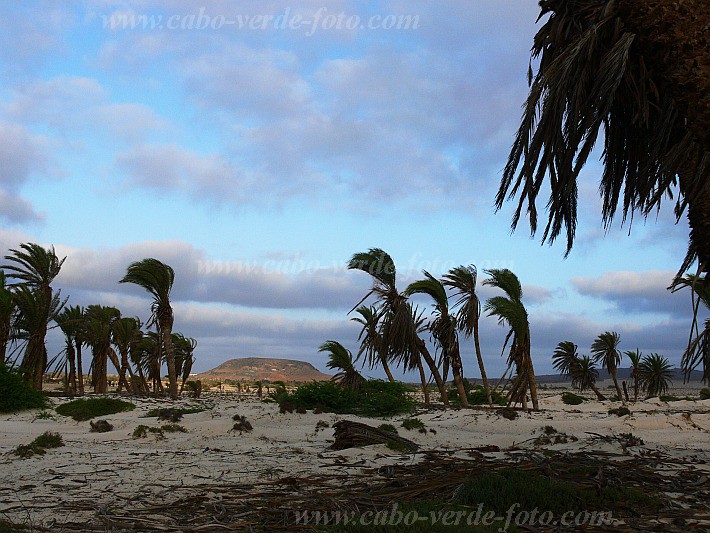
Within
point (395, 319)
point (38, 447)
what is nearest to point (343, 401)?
point (395, 319)

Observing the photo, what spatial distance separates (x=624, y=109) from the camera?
6965 millimetres

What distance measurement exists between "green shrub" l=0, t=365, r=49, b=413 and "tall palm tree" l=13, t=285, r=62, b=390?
4.92m

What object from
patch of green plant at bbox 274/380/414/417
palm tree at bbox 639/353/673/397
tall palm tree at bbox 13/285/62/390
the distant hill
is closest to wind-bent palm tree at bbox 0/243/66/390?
tall palm tree at bbox 13/285/62/390

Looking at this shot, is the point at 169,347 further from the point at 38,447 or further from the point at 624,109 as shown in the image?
the point at 624,109

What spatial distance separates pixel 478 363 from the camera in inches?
850

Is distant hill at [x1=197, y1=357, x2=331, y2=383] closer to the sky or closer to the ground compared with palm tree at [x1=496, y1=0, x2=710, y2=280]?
closer to the ground

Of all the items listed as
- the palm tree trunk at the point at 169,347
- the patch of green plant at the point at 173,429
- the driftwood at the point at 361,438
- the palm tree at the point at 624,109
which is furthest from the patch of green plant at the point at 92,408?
the palm tree at the point at 624,109

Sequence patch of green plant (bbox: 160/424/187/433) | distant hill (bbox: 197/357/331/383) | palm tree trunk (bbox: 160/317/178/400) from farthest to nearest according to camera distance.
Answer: distant hill (bbox: 197/357/331/383) → palm tree trunk (bbox: 160/317/178/400) → patch of green plant (bbox: 160/424/187/433)

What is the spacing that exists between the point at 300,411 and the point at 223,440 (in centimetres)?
547

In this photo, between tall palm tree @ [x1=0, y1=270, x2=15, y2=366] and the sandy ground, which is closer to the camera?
the sandy ground

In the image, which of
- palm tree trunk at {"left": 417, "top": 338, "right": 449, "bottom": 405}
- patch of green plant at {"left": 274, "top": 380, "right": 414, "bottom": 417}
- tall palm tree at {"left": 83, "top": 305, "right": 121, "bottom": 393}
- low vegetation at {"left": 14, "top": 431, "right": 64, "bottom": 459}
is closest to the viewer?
low vegetation at {"left": 14, "top": 431, "right": 64, "bottom": 459}

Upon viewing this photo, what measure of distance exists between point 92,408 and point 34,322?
29.5ft

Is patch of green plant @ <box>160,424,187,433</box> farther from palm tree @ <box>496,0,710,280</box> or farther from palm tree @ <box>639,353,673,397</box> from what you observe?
palm tree @ <box>639,353,673,397</box>

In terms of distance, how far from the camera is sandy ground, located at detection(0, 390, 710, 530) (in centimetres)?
570
